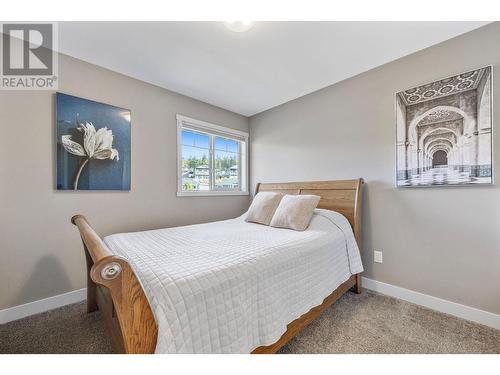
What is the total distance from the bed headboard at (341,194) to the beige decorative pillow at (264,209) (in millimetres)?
428

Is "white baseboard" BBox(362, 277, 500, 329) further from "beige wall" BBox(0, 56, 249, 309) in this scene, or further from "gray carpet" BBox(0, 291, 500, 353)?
"beige wall" BBox(0, 56, 249, 309)

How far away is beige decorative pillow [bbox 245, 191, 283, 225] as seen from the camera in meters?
2.38

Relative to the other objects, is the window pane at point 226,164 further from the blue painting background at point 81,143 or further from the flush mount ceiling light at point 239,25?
the flush mount ceiling light at point 239,25

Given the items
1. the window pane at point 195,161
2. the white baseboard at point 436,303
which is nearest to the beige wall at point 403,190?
the white baseboard at point 436,303

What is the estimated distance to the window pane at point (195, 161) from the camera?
2906mm

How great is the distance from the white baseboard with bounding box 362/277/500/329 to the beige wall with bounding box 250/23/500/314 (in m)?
0.05

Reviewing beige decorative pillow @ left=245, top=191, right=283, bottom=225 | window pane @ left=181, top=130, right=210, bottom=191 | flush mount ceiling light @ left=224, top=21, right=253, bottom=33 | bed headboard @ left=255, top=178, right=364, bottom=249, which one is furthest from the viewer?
window pane @ left=181, top=130, right=210, bottom=191

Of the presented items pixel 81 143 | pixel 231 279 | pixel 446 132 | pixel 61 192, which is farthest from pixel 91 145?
pixel 446 132

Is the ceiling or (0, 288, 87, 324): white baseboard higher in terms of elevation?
Answer: the ceiling

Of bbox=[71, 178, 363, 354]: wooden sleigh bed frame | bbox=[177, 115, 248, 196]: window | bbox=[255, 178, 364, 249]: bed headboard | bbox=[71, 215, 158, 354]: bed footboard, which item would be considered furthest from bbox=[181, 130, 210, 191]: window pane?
bbox=[71, 215, 158, 354]: bed footboard

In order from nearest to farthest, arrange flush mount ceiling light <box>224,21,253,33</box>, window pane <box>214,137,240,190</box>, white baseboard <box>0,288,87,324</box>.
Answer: flush mount ceiling light <box>224,21,253,33</box>, white baseboard <box>0,288,87,324</box>, window pane <box>214,137,240,190</box>

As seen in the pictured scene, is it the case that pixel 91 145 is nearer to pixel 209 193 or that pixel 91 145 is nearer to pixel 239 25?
pixel 209 193
